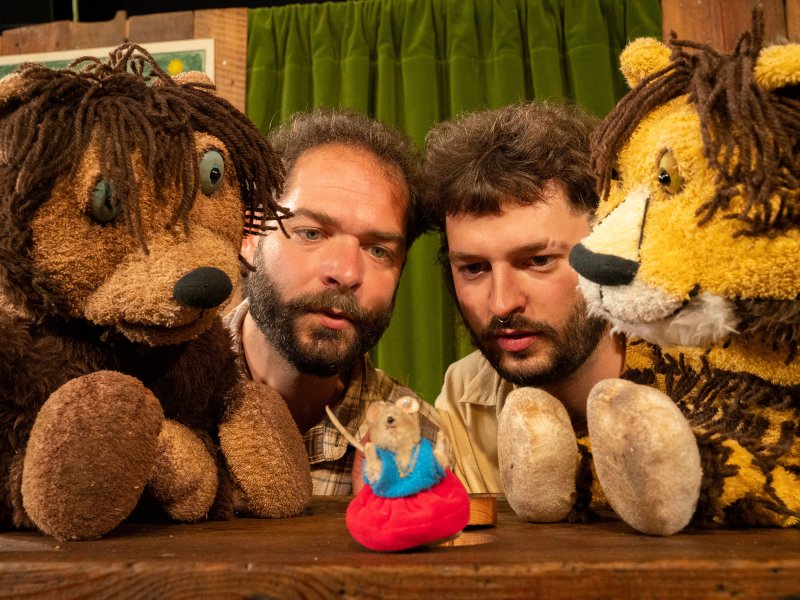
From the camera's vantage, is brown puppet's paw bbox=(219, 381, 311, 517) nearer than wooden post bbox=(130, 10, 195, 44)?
Yes

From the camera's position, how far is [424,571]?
1.65 ft

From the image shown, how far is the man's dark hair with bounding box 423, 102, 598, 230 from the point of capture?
1.13m

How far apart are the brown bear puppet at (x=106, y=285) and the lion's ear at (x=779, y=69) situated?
1.56ft

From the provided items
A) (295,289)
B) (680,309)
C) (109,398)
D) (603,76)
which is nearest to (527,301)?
(295,289)

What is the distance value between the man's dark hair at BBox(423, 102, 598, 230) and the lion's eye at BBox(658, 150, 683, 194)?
41cm

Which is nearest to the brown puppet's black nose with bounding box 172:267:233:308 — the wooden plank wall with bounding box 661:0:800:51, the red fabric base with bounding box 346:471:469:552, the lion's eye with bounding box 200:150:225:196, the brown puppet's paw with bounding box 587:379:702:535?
the lion's eye with bounding box 200:150:225:196

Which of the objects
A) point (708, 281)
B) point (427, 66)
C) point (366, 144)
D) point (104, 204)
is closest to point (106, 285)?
point (104, 204)

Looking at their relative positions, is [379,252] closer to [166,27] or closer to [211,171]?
[211,171]

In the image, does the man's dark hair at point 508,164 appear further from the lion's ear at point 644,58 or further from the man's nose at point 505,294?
the lion's ear at point 644,58

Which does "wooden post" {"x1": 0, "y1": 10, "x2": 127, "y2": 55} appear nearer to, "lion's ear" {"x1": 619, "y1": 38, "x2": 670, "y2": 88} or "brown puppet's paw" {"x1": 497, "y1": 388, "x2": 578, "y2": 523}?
"lion's ear" {"x1": 619, "y1": 38, "x2": 670, "y2": 88}

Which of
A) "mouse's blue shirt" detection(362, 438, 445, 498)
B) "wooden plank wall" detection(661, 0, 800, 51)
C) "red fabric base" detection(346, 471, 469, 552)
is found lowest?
"red fabric base" detection(346, 471, 469, 552)

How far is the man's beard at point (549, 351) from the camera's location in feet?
3.59

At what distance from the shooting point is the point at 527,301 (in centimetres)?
109

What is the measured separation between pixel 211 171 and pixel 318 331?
0.49 m
